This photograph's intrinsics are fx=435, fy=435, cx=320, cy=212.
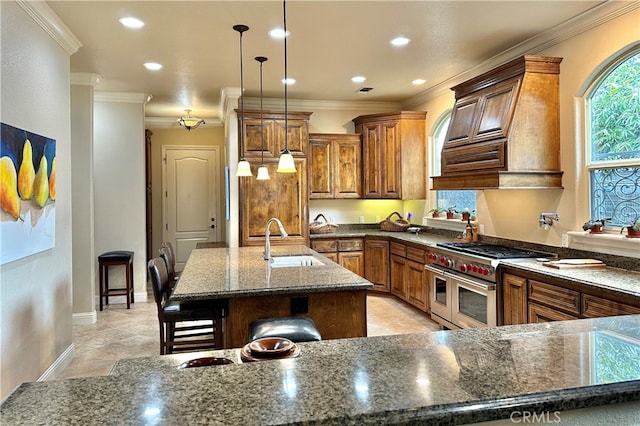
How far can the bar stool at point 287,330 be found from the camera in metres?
2.27

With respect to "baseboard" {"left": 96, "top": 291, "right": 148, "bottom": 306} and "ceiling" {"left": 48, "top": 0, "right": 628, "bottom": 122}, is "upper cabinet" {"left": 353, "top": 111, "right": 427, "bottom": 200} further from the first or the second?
"baseboard" {"left": 96, "top": 291, "right": 148, "bottom": 306}

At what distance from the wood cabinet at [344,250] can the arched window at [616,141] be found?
3118mm

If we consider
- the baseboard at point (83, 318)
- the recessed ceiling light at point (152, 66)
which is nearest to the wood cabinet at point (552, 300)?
the recessed ceiling light at point (152, 66)

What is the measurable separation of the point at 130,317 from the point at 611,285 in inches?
189

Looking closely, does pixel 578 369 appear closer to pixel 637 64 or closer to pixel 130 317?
pixel 637 64

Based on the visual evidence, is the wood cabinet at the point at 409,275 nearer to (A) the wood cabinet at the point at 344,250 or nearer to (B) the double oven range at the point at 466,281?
(B) the double oven range at the point at 466,281

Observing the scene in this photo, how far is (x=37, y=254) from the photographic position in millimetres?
3027

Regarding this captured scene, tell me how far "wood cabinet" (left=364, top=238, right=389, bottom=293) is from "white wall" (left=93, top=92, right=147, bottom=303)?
10.00ft

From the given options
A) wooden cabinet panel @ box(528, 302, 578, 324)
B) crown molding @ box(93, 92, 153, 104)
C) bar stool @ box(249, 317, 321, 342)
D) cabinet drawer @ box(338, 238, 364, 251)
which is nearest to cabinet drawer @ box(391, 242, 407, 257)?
cabinet drawer @ box(338, 238, 364, 251)

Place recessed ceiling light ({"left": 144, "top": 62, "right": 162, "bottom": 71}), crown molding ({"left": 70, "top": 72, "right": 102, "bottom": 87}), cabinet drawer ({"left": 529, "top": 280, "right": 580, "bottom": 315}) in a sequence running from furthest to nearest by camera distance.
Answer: crown molding ({"left": 70, "top": 72, "right": 102, "bottom": 87})
recessed ceiling light ({"left": 144, "top": 62, "right": 162, "bottom": 71})
cabinet drawer ({"left": 529, "top": 280, "right": 580, "bottom": 315})

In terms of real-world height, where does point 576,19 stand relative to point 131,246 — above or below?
above

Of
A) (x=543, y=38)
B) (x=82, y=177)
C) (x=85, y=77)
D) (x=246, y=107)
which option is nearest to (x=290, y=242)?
(x=246, y=107)

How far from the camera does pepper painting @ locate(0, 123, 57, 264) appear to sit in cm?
247

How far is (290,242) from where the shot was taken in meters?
5.61
